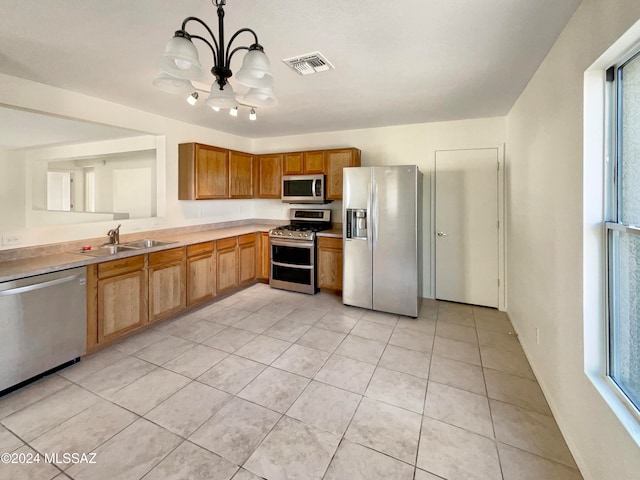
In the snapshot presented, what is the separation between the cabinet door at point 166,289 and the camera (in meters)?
3.14

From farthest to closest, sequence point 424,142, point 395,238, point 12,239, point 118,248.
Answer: point 424,142, point 395,238, point 118,248, point 12,239

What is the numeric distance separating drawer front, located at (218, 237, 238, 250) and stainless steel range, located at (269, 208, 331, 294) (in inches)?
21.8

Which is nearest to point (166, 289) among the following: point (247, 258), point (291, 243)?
point (247, 258)

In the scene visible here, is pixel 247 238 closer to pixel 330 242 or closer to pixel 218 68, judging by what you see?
pixel 330 242

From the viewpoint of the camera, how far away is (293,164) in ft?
15.3

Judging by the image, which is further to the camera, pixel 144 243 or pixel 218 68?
pixel 144 243

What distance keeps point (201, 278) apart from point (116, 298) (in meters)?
1.05

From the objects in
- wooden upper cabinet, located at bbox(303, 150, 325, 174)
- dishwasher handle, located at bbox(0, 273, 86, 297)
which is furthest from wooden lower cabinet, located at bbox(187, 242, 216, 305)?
wooden upper cabinet, located at bbox(303, 150, 325, 174)

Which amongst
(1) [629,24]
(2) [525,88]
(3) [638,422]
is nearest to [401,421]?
(3) [638,422]

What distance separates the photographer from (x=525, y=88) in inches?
107

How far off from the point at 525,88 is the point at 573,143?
1.48 m

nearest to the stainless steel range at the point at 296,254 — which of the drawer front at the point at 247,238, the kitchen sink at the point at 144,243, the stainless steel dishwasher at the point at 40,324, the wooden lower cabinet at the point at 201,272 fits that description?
the drawer front at the point at 247,238

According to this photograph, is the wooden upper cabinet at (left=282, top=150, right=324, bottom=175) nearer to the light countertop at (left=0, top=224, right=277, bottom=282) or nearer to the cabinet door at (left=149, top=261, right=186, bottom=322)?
the light countertop at (left=0, top=224, right=277, bottom=282)

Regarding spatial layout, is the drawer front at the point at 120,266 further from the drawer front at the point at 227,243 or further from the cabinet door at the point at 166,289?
the drawer front at the point at 227,243
